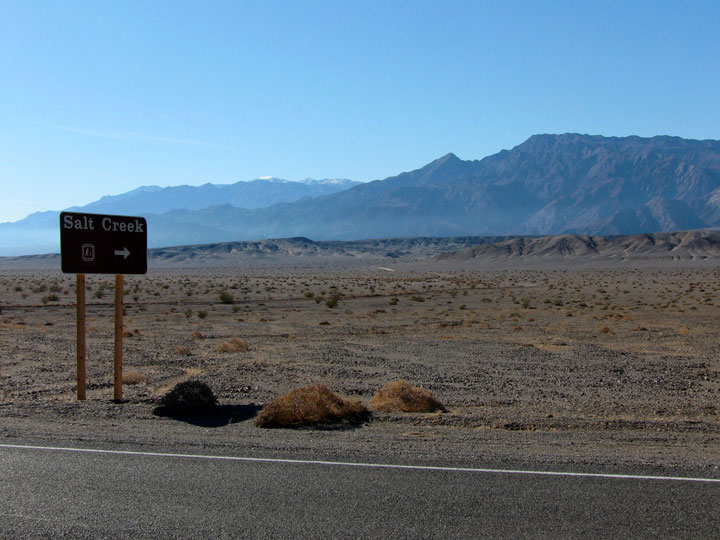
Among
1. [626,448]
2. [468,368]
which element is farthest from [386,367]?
[626,448]

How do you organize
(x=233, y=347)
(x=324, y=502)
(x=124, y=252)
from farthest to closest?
(x=233, y=347), (x=124, y=252), (x=324, y=502)

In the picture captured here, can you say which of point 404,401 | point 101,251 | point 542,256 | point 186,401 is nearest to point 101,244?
point 101,251

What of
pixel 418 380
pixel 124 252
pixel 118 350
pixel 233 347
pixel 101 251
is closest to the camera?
pixel 101 251

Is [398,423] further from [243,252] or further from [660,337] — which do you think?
[243,252]

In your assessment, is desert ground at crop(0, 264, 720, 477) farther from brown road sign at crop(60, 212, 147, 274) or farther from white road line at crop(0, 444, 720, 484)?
brown road sign at crop(60, 212, 147, 274)

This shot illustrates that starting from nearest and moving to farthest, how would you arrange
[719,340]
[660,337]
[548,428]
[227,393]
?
[548,428], [227,393], [719,340], [660,337]

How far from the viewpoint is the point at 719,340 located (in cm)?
2183

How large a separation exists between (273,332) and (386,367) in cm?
1047

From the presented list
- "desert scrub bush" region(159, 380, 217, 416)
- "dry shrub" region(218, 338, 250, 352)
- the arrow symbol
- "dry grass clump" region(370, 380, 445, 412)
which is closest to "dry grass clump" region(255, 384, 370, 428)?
"dry grass clump" region(370, 380, 445, 412)

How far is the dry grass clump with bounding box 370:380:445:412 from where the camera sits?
11055 mm

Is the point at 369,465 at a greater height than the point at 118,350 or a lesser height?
lesser

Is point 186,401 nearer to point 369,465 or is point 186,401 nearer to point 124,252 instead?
point 124,252

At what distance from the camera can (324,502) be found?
629cm

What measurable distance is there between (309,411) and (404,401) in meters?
1.95
